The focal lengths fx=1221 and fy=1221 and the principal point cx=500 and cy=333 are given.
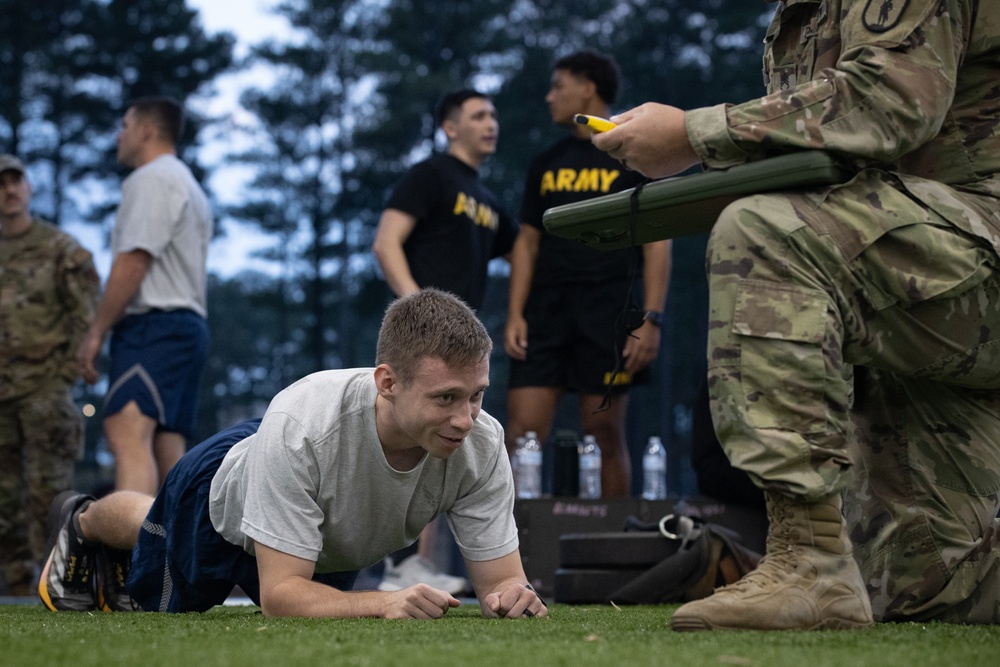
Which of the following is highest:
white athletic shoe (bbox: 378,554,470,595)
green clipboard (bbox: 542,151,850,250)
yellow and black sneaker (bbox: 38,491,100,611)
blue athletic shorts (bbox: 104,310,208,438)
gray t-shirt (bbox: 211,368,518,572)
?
green clipboard (bbox: 542,151,850,250)

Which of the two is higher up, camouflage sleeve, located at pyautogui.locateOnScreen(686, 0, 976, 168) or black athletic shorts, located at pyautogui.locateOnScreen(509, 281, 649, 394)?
camouflage sleeve, located at pyautogui.locateOnScreen(686, 0, 976, 168)

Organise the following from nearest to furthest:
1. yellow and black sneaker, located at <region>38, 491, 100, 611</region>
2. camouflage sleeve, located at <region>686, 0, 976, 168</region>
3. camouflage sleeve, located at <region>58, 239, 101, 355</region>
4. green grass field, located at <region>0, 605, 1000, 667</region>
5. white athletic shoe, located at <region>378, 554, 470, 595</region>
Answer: green grass field, located at <region>0, 605, 1000, 667</region> < camouflage sleeve, located at <region>686, 0, 976, 168</region> < yellow and black sneaker, located at <region>38, 491, 100, 611</region> < white athletic shoe, located at <region>378, 554, 470, 595</region> < camouflage sleeve, located at <region>58, 239, 101, 355</region>

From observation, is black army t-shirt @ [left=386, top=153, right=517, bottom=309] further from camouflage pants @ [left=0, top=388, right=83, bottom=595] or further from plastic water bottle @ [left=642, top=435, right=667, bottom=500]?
camouflage pants @ [left=0, top=388, right=83, bottom=595]

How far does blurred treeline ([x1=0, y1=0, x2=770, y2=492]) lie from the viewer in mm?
23297

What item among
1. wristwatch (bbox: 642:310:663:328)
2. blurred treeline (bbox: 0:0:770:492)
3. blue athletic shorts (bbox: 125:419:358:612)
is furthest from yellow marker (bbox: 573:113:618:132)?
blurred treeline (bbox: 0:0:770:492)

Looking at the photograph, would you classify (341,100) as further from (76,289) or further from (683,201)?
(683,201)

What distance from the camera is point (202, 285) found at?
5.41m

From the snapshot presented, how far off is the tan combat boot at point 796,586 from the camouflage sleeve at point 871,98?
68 centimetres

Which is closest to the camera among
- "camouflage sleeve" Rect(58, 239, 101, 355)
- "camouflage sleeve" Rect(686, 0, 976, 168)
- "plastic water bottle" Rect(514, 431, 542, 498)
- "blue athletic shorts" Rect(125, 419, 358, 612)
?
"camouflage sleeve" Rect(686, 0, 976, 168)

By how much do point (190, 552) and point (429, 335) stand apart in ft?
3.48

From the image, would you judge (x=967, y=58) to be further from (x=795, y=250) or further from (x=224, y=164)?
(x=224, y=164)

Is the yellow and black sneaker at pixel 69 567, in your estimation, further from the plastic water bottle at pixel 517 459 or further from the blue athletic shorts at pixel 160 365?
the plastic water bottle at pixel 517 459

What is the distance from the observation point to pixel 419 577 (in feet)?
16.5

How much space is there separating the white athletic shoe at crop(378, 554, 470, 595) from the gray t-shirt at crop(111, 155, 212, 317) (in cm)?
141
